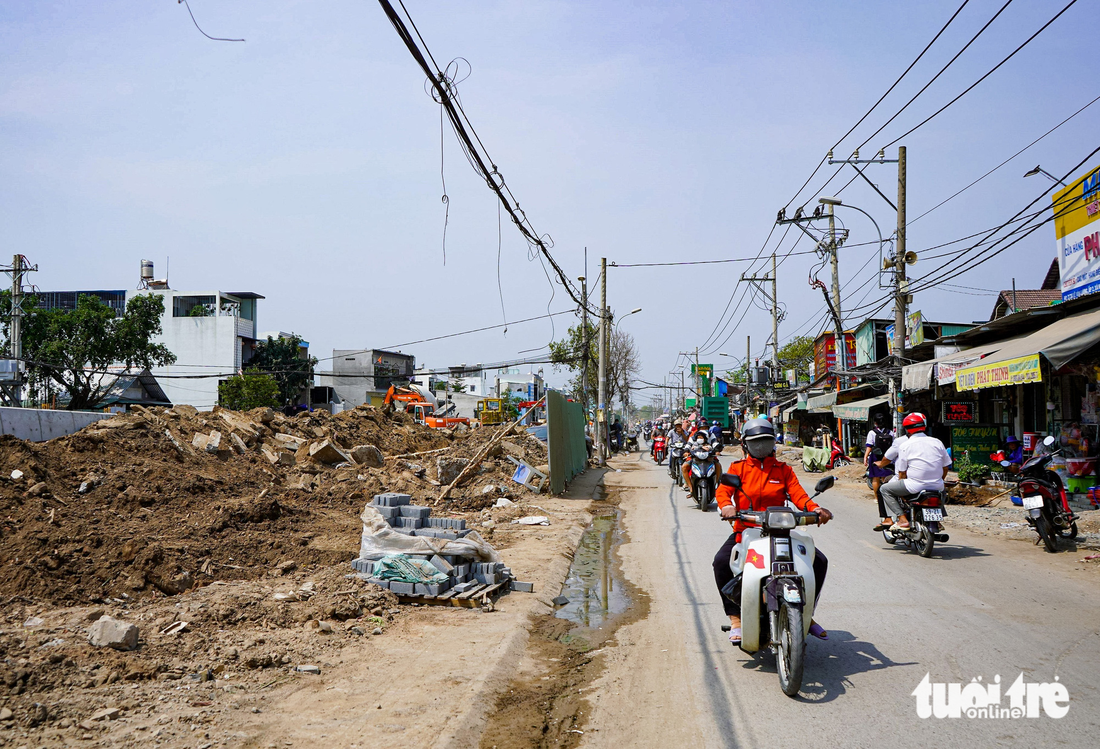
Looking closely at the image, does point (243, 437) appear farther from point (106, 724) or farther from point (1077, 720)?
point (1077, 720)

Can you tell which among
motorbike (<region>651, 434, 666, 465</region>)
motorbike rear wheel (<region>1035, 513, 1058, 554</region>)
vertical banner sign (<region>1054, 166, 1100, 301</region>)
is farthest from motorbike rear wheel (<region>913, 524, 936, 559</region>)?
motorbike (<region>651, 434, 666, 465</region>)

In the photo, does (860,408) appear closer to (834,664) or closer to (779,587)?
(834,664)

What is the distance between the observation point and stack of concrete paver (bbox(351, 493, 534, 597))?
736cm

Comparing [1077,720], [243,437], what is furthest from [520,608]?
[243,437]

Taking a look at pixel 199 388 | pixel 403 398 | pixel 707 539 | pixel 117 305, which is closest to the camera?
pixel 707 539

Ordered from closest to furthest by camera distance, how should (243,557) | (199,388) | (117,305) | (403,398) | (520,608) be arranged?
(520,608) → (243,557) → (403,398) → (199,388) → (117,305)

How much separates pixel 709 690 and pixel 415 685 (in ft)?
6.21

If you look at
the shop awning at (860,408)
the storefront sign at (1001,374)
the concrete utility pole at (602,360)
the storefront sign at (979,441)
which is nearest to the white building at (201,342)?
the concrete utility pole at (602,360)

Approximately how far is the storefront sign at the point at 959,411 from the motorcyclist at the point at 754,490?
17.6 m

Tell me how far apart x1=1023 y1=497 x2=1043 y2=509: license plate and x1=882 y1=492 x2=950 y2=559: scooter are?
1.00 meters

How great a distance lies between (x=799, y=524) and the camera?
16.3 ft

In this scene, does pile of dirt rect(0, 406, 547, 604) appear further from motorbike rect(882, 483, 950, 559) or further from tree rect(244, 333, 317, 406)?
tree rect(244, 333, 317, 406)

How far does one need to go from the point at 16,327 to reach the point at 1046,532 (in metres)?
31.6

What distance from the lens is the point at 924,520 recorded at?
9094 millimetres
